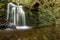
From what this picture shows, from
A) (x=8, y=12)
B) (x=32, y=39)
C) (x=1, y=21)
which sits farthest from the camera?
(x=8, y=12)

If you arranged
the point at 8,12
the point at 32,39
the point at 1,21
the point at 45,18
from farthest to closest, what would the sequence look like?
the point at 45,18, the point at 8,12, the point at 1,21, the point at 32,39

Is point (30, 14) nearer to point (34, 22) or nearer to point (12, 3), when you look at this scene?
point (34, 22)

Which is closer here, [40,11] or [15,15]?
[15,15]

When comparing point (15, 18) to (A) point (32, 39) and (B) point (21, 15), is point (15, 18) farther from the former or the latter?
(A) point (32, 39)

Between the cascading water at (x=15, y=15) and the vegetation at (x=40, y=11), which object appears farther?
the vegetation at (x=40, y=11)

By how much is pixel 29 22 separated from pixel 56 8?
210 inches

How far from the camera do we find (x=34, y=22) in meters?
18.8

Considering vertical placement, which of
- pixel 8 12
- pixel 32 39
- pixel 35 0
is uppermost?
pixel 35 0

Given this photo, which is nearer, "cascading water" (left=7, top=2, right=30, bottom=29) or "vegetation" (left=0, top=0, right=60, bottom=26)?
"cascading water" (left=7, top=2, right=30, bottom=29)

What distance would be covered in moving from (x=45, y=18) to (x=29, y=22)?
6.92 ft

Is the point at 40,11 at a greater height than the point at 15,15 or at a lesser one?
greater

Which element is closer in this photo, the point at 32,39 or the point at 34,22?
the point at 32,39

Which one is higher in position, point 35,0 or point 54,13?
point 35,0

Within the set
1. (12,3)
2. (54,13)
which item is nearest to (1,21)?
(12,3)
